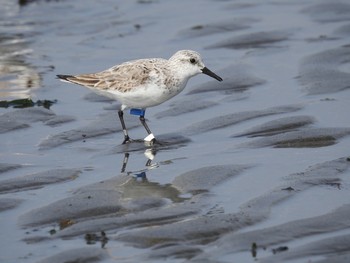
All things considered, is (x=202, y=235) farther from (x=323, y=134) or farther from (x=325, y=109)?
(x=325, y=109)

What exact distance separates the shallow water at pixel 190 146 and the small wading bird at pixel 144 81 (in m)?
0.47

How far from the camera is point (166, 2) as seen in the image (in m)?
18.5

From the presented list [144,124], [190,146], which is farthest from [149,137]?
[190,146]

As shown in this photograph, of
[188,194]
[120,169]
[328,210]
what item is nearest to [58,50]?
[120,169]

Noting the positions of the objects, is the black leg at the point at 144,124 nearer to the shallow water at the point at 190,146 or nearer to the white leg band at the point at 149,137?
the white leg band at the point at 149,137

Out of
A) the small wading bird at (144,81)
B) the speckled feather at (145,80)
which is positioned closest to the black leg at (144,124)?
the small wading bird at (144,81)

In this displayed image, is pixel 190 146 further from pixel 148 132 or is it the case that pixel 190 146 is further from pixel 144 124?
pixel 144 124

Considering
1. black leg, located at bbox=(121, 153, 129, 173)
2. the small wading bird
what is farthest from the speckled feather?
black leg, located at bbox=(121, 153, 129, 173)

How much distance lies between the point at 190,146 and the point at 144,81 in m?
0.89

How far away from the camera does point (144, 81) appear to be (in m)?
10.8

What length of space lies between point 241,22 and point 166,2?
253cm

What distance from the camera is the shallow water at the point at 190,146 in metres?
7.75

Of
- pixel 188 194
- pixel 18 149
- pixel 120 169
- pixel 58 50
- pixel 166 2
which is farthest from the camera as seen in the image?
pixel 166 2

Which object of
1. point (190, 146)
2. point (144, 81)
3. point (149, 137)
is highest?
point (144, 81)
